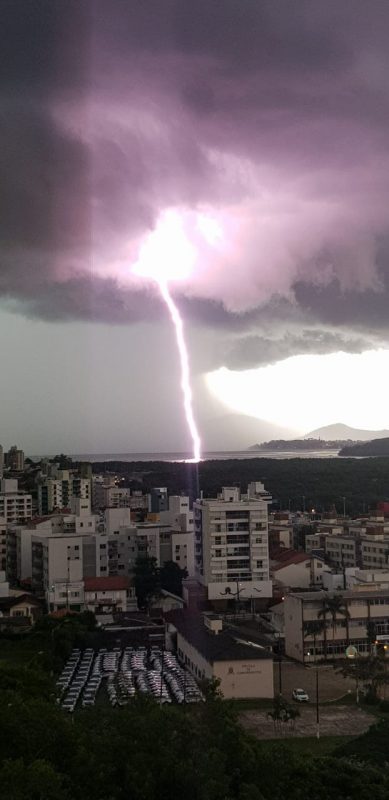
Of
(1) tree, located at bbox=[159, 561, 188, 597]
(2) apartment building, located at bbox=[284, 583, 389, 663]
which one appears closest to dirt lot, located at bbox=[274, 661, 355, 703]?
(2) apartment building, located at bbox=[284, 583, 389, 663]

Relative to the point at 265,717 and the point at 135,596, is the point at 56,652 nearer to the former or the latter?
the point at 265,717

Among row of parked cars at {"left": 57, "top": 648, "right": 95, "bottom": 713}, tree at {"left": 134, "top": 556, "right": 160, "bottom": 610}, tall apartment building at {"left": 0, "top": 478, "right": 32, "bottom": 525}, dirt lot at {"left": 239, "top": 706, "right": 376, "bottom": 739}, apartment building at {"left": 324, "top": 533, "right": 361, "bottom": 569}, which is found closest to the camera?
dirt lot at {"left": 239, "top": 706, "right": 376, "bottom": 739}

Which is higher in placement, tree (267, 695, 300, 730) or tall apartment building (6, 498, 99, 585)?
tall apartment building (6, 498, 99, 585)

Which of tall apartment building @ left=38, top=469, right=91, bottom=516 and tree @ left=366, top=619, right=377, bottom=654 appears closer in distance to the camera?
tree @ left=366, top=619, right=377, bottom=654

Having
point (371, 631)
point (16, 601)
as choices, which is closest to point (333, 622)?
point (371, 631)

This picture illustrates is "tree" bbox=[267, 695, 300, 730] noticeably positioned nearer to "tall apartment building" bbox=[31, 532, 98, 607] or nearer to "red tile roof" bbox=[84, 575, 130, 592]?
"red tile roof" bbox=[84, 575, 130, 592]
